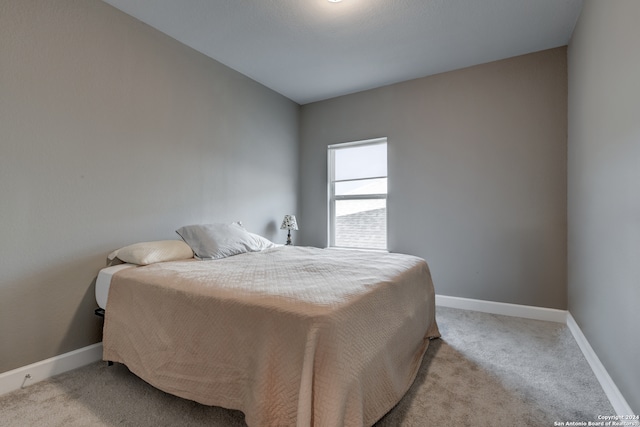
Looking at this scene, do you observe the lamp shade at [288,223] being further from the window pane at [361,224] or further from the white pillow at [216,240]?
the white pillow at [216,240]

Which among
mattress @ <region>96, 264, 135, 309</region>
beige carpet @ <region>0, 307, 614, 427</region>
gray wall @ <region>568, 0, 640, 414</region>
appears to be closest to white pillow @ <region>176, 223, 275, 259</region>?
mattress @ <region>96, 264, 135, 309</region>

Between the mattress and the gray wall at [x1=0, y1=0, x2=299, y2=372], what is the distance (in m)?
0.18

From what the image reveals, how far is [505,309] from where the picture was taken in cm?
306

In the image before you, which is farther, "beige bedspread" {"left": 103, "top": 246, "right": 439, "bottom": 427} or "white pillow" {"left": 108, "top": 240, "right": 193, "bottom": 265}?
"white pillow" {"left": 108, "top": 240, "right": 193, "bottom": 265}

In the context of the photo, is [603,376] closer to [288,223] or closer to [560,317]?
[560,317]

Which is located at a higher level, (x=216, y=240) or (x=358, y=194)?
(x=358, y=194)

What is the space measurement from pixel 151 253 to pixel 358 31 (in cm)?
246

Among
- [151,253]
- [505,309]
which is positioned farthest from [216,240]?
[505,309]

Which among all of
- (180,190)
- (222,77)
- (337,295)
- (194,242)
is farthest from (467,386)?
(222,77)

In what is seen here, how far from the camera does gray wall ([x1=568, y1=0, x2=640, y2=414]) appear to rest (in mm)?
1434

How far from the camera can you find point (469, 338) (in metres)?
2.47

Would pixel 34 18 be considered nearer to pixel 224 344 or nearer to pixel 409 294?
pixel 224 344

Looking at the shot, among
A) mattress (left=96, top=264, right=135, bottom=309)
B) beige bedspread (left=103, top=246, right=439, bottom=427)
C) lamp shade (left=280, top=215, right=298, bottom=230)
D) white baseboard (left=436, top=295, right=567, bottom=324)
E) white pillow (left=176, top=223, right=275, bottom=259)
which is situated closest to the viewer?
beige bedspread (left=103, top=246, right=439, bottom=427)

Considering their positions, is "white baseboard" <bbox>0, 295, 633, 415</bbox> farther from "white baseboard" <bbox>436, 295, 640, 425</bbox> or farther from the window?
the window
